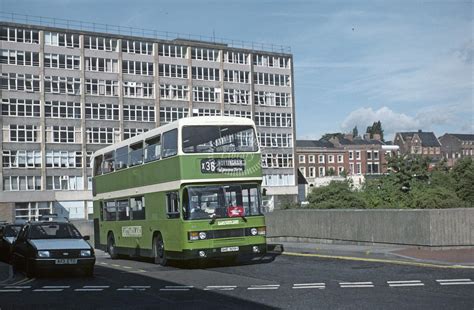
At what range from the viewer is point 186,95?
290 ft

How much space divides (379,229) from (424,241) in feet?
7.62

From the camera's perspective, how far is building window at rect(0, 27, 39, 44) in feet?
250

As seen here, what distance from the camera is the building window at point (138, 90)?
84000mm

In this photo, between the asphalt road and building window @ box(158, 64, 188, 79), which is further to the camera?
building window @ box(158, 64, 188, 79)

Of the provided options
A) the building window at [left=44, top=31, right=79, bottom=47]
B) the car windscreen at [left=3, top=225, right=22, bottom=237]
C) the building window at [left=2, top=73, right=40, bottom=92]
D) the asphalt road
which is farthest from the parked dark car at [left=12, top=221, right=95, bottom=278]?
the building window at [left=44, top=31, right=79, bottom=47]

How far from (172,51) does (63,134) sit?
17649 mm

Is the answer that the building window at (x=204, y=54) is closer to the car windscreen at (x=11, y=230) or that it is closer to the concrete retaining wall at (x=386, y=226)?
the concrete retaining wall at (x=386, y=226)

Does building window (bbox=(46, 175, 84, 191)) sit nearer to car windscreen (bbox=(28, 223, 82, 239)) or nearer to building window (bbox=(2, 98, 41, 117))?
building window (bbox=(2, 98, 41, 117))

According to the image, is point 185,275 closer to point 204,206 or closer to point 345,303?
point 204,206

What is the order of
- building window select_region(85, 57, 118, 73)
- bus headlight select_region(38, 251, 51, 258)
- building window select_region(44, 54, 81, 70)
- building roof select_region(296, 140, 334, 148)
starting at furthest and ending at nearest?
building roof select_region(296, 140, 334, 148), building window select_region(85, 57, 118, 73), building window select_region(44, 54, 81, 70), bus headlight select_region(38, 251, 51, 258)

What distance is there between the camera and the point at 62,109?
3147 inches

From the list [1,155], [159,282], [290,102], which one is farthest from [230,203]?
[290,102]

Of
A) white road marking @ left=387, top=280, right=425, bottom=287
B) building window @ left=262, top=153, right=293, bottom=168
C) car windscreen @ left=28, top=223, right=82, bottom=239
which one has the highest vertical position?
building window @ left=262, top=153, right=293, bottom=168

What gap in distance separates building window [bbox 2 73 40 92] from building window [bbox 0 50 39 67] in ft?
4.36
